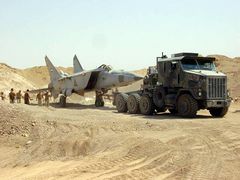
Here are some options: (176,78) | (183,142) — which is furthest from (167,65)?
(183,142)

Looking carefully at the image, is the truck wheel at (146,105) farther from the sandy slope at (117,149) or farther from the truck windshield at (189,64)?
the sandy slope at (117,149)

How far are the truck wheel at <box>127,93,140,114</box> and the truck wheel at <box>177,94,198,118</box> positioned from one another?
3086 millimetres

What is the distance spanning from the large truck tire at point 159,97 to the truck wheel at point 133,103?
1.36 m

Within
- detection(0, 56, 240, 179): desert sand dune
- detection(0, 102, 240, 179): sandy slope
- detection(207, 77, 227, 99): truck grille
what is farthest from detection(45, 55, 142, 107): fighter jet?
detection(0, 102, 240, 179): sandy slope

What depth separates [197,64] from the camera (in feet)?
62.2

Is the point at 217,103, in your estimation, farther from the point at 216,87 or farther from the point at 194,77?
A: the point at 194,77

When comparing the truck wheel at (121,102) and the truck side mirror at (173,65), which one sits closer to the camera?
the truck side mirror at (173,65)

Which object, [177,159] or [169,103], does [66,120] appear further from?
[177,159]

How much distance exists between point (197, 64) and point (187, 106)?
2.07m

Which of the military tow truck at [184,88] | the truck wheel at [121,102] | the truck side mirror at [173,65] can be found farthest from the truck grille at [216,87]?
the truck wheel at [121,102]

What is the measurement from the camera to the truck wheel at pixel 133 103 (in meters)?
21.3

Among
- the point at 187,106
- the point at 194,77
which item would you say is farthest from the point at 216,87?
the point at 187,106

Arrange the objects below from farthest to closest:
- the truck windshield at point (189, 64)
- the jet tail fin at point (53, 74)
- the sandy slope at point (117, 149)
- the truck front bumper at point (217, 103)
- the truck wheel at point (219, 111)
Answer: the jet tail fin at point (53, 74), the truck wheel at point (219, 111), the truck windshield at point (189, 64), the truck front bumper at point (217, 103), the sandy slope at point (117, 149)

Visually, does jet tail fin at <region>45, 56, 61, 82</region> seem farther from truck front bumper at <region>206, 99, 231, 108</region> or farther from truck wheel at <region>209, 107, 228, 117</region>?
truck front bumper at <region>206, 99, 231, 108</region>
